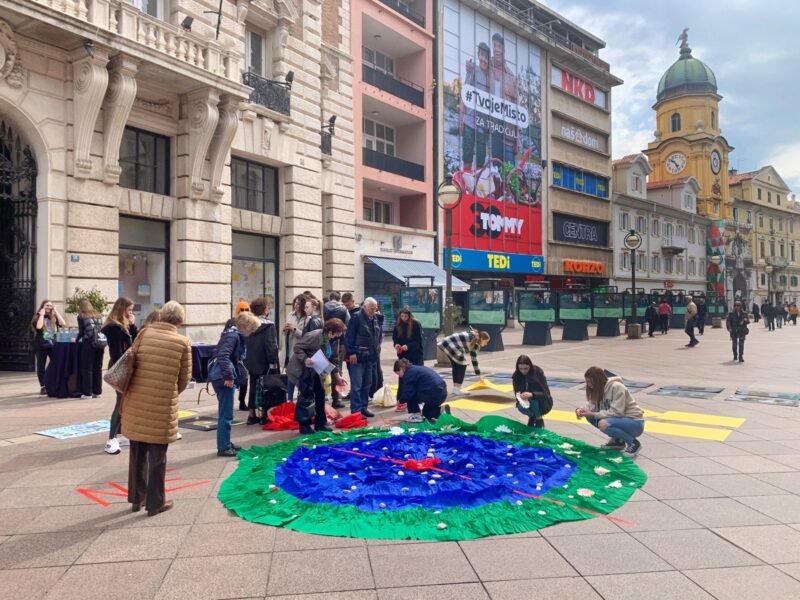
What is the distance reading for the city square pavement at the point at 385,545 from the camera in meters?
3.41

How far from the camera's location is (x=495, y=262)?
111 ft

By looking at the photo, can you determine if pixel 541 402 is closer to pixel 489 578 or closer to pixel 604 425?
pixel 604 425

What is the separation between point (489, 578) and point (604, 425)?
323 cm

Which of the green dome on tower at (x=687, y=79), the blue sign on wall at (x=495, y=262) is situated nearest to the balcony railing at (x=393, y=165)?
the blue sign on wall at (x=495, y=262)

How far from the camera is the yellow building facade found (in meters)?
69.8

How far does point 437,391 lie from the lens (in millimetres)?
7930

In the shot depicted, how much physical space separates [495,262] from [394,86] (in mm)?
11525

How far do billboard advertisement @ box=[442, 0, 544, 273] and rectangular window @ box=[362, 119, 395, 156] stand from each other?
3.03 meters

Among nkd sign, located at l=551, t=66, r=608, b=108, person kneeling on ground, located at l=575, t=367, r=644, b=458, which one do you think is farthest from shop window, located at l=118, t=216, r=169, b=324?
nkd sign, located at l=551, t=66, r=608, b=108

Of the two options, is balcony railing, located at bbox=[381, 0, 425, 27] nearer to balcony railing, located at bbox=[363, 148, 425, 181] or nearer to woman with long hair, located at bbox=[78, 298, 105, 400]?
balcony railing, located at bbox=[363, 148, 425, 181]

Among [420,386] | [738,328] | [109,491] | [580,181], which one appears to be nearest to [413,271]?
[738,328]

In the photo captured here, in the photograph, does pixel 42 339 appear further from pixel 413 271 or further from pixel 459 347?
pixel 413 271

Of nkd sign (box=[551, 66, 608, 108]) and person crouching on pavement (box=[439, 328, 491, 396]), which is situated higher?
nkd sign (box=[551, 66, 608, 108])

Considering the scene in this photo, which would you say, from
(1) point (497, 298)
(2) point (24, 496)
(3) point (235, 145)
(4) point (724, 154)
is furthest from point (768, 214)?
(2) point (24, 496)
